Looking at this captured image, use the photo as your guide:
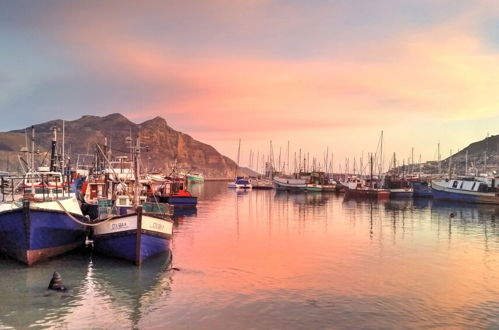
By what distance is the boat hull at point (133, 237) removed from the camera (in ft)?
85.5

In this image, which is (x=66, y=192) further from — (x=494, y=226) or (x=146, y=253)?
(x=494, y=226)

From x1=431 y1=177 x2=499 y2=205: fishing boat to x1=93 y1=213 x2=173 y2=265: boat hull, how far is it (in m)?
76.6

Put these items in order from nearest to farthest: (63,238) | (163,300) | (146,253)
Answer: (163,300) < (146,253) < (63,238)

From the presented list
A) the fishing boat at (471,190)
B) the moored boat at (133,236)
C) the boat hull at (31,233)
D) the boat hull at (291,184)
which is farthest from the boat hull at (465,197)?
the boat hull at (31,233)

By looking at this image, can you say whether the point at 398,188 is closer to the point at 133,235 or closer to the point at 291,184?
the point at 291,184

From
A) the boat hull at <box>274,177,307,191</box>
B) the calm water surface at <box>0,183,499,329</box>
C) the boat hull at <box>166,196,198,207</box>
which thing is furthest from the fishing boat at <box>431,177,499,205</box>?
the boat hull at <box>166,196,198,207</box>

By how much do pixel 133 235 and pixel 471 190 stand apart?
3163 inches

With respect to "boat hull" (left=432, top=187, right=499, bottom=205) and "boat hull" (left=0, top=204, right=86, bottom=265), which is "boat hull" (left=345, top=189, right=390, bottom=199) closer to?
"boat hull" (left=432, top=187, right=499, bottom=205)

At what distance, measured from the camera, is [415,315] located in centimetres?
1828

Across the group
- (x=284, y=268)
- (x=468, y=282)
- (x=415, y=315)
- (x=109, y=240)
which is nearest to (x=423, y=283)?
(x=468, y=282)

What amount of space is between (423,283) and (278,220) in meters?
32.6

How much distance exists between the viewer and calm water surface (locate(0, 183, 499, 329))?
17453 mm

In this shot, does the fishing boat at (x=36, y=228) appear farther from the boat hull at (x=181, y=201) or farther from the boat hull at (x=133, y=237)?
the boat hull at (x=181, y=201)

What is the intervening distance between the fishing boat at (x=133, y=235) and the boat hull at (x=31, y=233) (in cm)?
239
